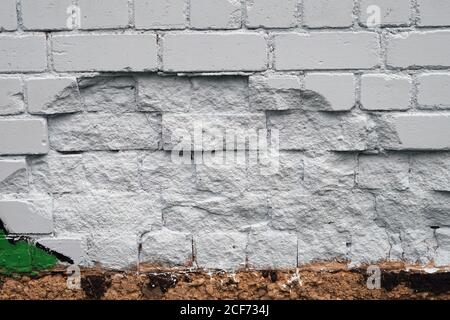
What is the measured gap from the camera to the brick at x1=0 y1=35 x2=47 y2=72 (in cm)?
181

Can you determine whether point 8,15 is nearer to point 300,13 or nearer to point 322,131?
point 300,13

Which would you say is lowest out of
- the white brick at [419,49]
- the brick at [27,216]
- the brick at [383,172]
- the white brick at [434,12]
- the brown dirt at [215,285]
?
the brown dirt at [215,285]

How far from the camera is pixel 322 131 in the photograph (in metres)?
1.88

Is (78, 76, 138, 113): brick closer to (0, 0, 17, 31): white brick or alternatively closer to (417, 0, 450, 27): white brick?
(0, 0, 17, 31): white brick

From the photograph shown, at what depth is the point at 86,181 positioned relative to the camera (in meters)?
1.94

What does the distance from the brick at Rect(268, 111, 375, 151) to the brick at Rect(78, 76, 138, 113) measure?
53cm

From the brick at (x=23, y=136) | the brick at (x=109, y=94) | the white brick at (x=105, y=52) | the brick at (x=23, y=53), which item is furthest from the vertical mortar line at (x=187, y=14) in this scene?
the brick at (x=23, y=136)

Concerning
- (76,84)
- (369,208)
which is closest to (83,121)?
(76,84)

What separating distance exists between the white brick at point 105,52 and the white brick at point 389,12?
2.47 ft

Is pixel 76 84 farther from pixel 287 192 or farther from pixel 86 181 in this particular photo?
pixel 287 192

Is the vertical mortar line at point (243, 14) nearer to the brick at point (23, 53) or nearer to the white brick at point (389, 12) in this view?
the white brick at point (389, 12)

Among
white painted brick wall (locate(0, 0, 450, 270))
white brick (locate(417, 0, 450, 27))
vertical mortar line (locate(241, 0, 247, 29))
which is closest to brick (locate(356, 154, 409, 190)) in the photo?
white painted brick wall (locate(0, 0, 450, 270))

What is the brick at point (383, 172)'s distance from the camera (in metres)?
1.90
